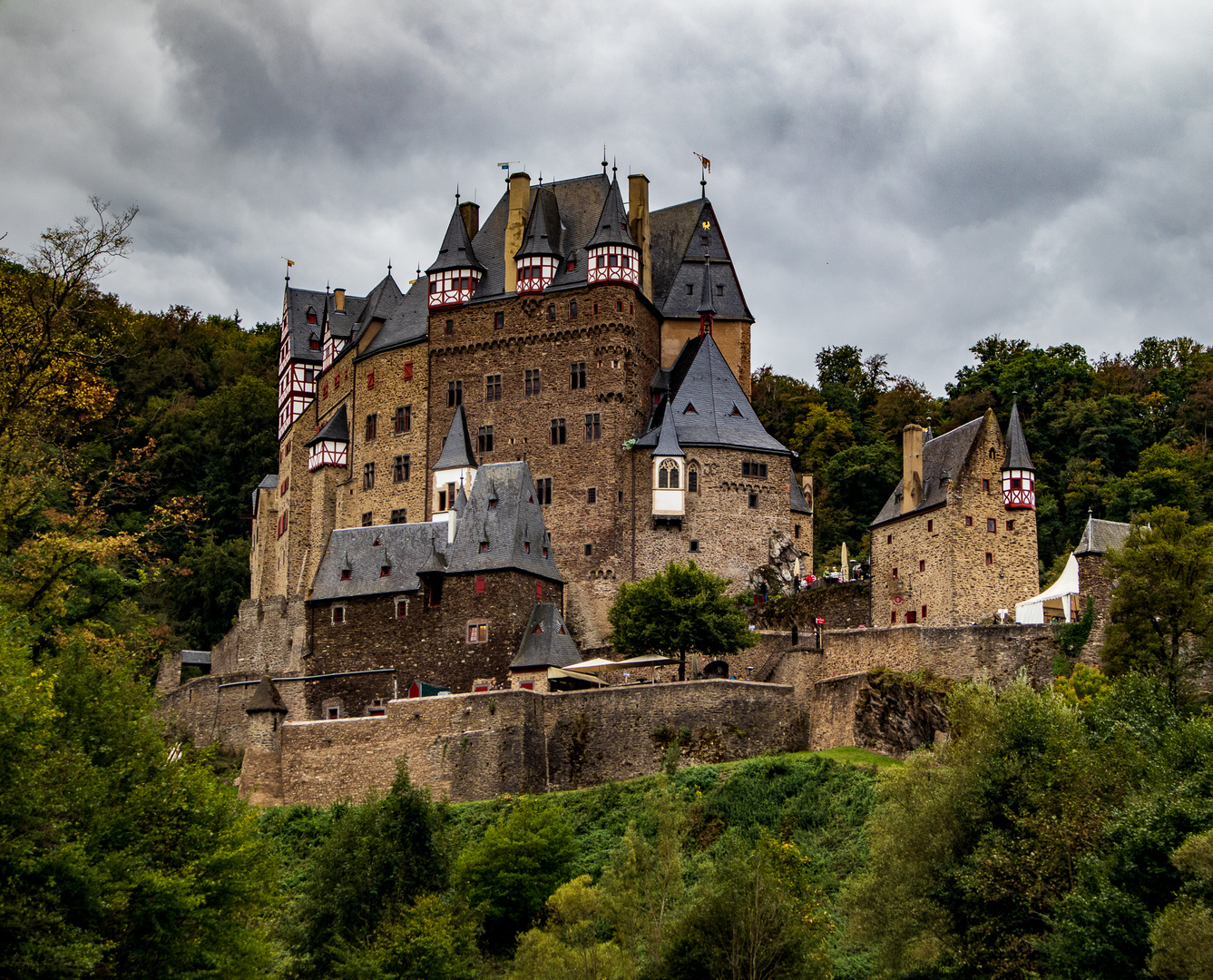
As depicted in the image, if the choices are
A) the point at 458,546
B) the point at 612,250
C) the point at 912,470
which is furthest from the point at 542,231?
the point at 912,470

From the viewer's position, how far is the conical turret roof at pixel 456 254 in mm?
64625

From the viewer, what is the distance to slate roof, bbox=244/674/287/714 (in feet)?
164

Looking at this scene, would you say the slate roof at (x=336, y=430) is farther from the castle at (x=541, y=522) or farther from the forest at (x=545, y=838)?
the forest at (x=545, y=838)

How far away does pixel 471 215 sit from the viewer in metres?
69.8

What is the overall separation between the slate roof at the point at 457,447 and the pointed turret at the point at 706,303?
9.68 metres

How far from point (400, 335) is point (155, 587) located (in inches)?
665

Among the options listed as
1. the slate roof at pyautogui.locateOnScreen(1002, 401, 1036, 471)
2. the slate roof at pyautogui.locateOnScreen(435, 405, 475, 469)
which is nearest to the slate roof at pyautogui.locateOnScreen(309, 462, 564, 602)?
the slate roof at pyautogui.locateOnScreen(435, 405, 475, 469)

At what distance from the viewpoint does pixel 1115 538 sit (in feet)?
163

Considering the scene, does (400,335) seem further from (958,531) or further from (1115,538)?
(1115,538)

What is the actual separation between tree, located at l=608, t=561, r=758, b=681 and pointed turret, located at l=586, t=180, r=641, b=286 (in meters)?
14.7

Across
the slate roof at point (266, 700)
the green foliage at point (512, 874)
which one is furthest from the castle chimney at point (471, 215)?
the green foliage at point (512, 874)

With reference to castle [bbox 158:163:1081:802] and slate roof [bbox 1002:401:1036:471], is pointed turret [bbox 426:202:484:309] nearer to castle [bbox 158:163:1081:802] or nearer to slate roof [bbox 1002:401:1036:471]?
castle [bbox 158:163:1081:802]

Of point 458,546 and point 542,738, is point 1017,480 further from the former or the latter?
point 458,546

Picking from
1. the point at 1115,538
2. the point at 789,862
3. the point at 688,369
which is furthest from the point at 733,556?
the point at 789,862
